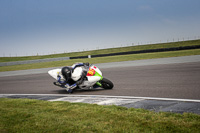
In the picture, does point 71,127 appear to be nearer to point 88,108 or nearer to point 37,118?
point 37,118

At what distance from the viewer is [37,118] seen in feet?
16.2

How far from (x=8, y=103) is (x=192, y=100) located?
5.79 m

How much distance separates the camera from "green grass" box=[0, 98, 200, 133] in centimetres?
394

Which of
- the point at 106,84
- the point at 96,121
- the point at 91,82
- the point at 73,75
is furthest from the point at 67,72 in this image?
the point at 96,121

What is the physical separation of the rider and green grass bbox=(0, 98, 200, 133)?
3077mm

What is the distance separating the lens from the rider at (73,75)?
8716mm

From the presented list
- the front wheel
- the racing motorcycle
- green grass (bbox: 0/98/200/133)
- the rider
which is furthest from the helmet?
green grass (bbox: 0/98/200/133)

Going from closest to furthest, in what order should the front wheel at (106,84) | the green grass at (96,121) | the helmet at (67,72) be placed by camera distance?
the green grass at (96,121)
the helmet at (67,72)
the front wheel at (106,84)

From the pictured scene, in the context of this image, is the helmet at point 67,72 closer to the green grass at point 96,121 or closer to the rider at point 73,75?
the rider at point 73,75

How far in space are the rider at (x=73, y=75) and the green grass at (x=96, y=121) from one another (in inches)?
121

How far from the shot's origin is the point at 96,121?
178 inches

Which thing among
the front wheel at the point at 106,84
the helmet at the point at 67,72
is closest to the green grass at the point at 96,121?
the helmet at the point at 67,72

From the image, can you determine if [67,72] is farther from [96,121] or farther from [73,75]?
[96,121]

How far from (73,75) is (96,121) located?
4.43 m
